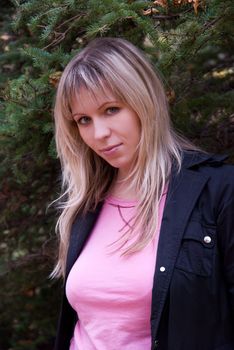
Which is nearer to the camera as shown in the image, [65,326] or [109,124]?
[109,124]

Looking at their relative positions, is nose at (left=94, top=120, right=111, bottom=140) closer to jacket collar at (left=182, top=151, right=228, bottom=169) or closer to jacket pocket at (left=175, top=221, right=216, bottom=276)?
jacket collar at (left=182, top=151, right=228, bottom=169)

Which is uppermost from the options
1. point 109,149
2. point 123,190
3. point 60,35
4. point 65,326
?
point 60,35

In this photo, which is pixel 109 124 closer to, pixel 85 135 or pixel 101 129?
pixel 101 129

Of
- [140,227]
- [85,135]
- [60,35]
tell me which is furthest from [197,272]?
[60,35]

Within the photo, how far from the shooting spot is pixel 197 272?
5.79 feet

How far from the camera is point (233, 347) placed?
71.9 inches

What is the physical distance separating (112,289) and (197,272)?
349 millimetres

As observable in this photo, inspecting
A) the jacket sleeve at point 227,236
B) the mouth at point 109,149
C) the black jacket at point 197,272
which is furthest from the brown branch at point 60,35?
the jacket sleeve at point 227,236

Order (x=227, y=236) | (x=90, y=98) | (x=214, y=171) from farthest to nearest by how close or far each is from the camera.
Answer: (x=90, y=98)
(x=214, y=171)
(x=227, y=236)

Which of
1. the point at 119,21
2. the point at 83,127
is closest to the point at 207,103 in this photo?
the point at 119,21

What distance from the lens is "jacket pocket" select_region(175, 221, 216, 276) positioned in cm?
177

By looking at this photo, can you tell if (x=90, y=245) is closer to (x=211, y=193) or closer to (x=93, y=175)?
(x=93, y=175)

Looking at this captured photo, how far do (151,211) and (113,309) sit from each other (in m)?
0.40

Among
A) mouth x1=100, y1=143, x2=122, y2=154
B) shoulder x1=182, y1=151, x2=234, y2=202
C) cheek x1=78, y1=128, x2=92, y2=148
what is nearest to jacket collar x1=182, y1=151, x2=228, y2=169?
shoulder x1=182, y1=151, x2=234, y2=202
